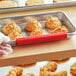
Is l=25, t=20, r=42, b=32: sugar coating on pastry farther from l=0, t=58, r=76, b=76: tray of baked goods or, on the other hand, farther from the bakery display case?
l=0, t=58, r=76, b=76: tray of baked goods

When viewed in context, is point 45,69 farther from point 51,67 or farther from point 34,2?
point 34,2

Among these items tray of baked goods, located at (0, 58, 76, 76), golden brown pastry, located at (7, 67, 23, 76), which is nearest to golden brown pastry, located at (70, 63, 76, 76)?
tray of baked goods, located at (0, 58, 76, 76)

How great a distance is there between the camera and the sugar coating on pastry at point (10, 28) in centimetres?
93

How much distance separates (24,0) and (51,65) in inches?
18.4

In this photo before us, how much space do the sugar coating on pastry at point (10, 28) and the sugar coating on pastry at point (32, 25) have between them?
5 cm

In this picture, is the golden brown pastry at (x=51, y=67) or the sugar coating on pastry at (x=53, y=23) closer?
the sugar coating on pastry at (x=53, y=23)

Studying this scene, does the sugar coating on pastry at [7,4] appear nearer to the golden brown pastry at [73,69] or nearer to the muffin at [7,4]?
the muffin at [7,4]

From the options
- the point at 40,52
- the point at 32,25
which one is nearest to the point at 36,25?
the point at 32,25

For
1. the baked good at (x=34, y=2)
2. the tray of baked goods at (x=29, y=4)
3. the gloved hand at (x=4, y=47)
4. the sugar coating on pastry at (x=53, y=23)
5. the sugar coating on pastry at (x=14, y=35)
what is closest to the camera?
the gloved hand at (x=4, y=47)

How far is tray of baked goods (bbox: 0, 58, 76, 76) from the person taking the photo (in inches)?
46.1

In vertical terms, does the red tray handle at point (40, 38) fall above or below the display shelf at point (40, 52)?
above

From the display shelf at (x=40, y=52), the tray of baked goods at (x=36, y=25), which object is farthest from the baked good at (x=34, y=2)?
the display shelf at (x=40, y=52)

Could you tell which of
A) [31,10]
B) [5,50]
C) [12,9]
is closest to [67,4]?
[31,10]

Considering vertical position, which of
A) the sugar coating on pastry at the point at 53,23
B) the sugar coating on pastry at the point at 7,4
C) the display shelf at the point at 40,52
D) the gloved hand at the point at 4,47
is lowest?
the display shelf at the point at 40,52
